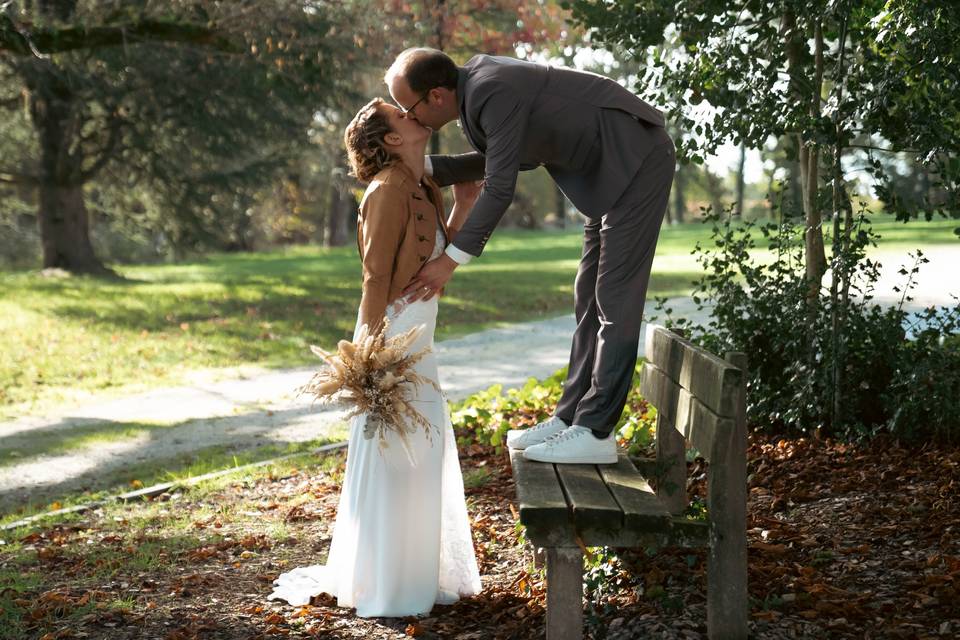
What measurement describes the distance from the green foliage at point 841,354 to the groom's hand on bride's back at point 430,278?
2.34m

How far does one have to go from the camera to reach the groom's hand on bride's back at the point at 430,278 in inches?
166

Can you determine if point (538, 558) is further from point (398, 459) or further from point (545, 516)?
point (545, 516)

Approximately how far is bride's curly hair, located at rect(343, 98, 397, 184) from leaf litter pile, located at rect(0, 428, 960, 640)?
1926 millimetres

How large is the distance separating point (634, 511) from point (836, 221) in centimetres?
284

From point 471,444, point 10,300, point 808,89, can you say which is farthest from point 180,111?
point 808,89

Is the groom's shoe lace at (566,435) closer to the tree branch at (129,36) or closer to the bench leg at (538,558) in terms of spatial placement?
the bench leg at (538,558)

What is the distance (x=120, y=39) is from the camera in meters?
13.4

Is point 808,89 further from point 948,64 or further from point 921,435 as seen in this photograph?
point 921,435

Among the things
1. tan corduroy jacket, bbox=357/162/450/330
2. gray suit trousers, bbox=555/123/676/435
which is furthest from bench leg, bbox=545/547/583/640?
tan corduroy jacket, bbox=357/162/450/330

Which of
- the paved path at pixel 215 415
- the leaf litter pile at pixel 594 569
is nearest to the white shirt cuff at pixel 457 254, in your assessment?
the leaf litter pile at pixel 594 569

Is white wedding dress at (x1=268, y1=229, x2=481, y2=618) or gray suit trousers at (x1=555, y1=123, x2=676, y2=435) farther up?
gray suit trousers at (x1=555, y1=123, x2=676, y2=435)

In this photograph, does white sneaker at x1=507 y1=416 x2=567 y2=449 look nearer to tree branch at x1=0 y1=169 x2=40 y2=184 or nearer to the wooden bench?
the wooden bench

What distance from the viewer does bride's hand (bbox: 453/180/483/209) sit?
485cm

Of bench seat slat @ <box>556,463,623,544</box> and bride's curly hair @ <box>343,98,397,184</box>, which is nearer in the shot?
bench seat slat @ <box>556,463,623,544</box>
